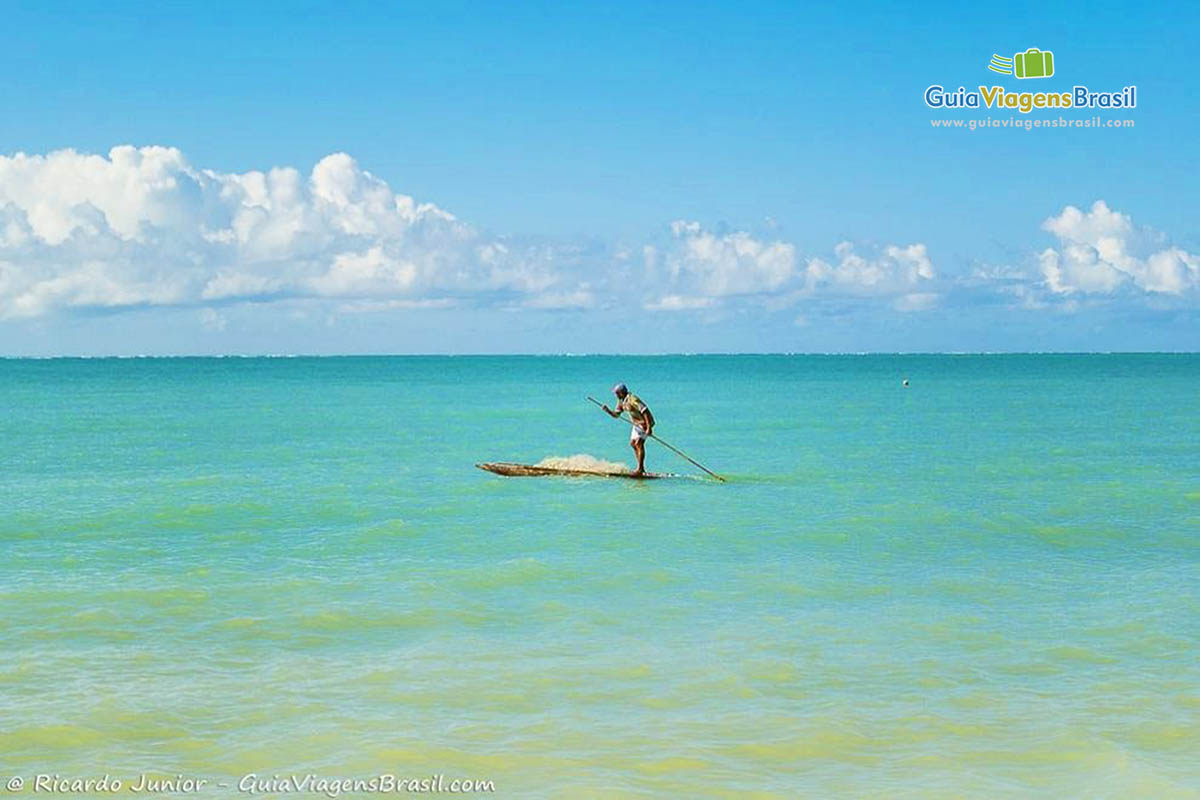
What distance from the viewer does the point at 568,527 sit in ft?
65.4

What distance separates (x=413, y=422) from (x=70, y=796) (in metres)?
43.7

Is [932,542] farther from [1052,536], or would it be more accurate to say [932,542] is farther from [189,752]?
[189,752]

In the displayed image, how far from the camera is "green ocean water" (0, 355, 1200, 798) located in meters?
8.84

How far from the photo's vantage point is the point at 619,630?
12539 millimetres

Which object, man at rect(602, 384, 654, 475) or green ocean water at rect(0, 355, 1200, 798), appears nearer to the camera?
green ocean water at rect(0, 355, 1200, 798)

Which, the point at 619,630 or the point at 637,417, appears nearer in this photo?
the point at 619,630

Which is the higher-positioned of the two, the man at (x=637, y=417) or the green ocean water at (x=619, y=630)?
the man at (x=637, y=417)

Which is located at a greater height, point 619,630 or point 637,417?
point 637,417

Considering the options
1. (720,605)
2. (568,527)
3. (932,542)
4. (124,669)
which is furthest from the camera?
(568,527)

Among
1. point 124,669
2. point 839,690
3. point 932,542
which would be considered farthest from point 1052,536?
point 124,669

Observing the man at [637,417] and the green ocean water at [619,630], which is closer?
the green ocean water at [619,630]

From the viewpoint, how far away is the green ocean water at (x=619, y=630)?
884 centimetres

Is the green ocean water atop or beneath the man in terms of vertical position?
beneath

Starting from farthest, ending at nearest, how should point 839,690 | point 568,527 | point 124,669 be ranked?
1. point 568,527
2. point 124,669
3. point 839,690
